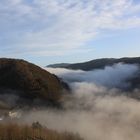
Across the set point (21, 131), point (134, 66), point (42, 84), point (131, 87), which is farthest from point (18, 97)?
point (134, 66)

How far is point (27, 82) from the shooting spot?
41.3 metres

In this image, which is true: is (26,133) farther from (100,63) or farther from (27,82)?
(100,63)

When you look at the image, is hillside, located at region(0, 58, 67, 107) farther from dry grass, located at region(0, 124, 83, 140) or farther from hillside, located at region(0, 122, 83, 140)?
dry grass, located at region(0, 124, 83, 140)

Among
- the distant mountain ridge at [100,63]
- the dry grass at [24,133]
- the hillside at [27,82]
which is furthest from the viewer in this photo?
the distant mountain ridge at [100,63]

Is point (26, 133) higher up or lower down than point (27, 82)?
lower down

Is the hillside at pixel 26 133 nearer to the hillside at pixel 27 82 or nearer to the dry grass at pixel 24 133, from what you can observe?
the dry grass at pixel 24 133

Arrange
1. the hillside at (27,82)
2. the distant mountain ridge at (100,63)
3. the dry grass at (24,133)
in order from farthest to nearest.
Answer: the distant mountain ridge at (100,63), the hillside at (27,82), the dry grass at (24,133)

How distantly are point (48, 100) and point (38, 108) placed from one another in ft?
12.1

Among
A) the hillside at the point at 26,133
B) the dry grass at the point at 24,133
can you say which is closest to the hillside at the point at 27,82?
the hillside at the point at 26,133

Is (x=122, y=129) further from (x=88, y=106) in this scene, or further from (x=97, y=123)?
(x=88, y=106)

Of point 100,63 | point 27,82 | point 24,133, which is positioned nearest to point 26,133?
point 24,133

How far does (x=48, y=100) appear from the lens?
4100 cm

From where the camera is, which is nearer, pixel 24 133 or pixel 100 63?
pixel 24 133

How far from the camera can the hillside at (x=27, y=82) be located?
3988 centimetres
